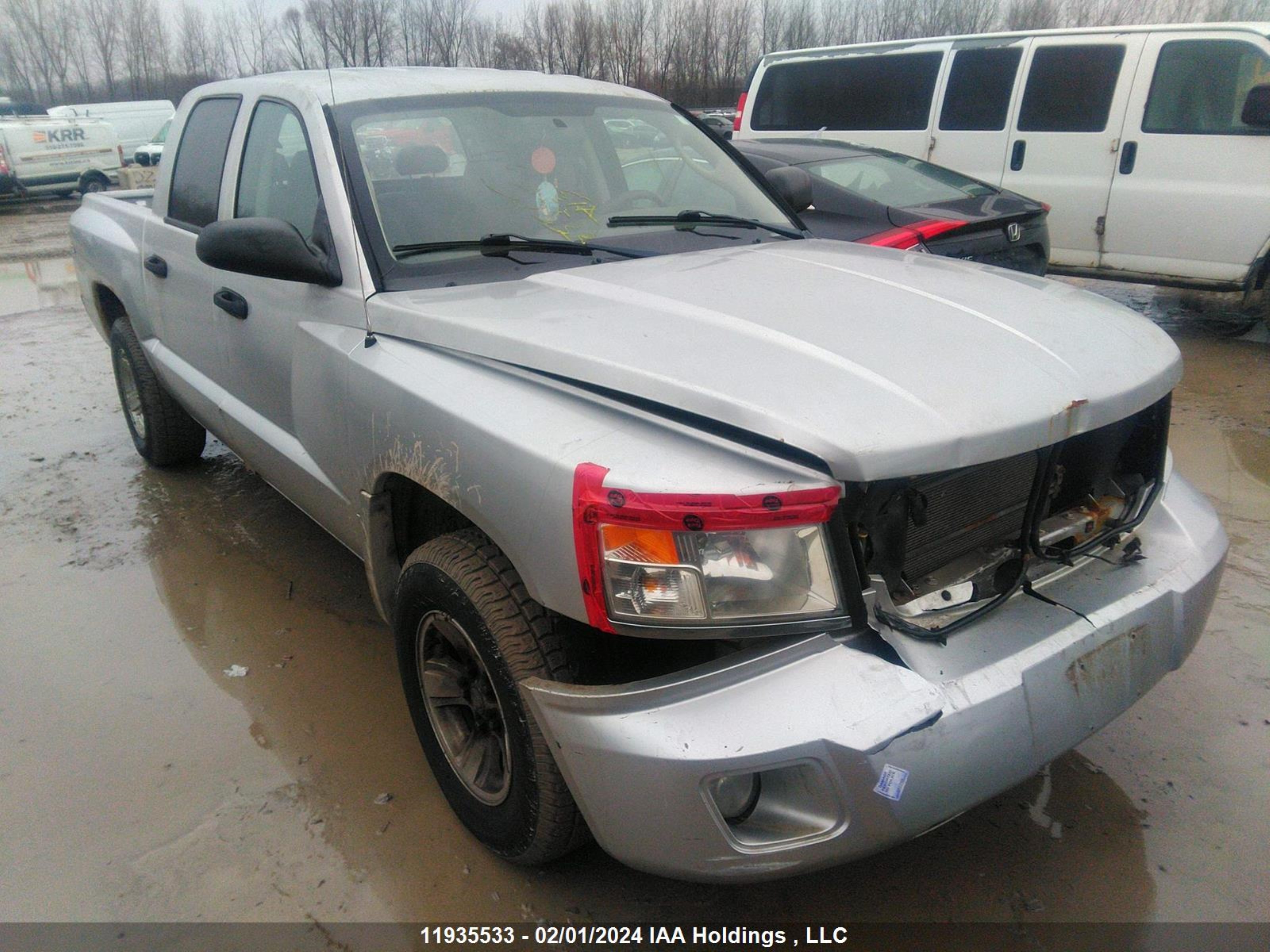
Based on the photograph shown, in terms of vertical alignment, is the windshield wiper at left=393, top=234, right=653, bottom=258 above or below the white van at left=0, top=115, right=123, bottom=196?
above

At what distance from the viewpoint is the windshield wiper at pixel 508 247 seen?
2.54 m

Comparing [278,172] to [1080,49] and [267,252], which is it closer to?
[267,252]

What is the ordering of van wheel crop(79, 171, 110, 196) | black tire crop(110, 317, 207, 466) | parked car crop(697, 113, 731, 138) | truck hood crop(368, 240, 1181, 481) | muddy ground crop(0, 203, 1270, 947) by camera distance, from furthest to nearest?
van wheel crop(79, 171, 110, 196)
parked car crop(697, 113, 731, 138)
black tire crop(110, 317, 207, 466)
muddy ground crop(0, 203, 1270, 947)
truck hood crop(368, 240, 1181, 481)

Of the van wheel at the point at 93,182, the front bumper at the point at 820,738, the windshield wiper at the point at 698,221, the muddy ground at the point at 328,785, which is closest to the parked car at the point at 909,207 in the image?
the windshield wiper at the point at 698,221

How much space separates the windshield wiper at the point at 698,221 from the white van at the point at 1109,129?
4522 mm

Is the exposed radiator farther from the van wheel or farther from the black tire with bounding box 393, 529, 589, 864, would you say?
the van wheel

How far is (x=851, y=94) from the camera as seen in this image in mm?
8094

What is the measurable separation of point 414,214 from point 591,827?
Result: 5.49ft

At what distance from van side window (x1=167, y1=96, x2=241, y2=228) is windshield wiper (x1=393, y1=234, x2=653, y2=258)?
121cm

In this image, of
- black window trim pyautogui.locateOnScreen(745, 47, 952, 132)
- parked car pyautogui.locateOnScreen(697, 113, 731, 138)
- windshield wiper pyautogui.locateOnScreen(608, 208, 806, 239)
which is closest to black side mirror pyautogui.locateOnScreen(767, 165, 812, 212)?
windshield wiper pyautogui.locateOnScreen(608, 208, 806, 239)

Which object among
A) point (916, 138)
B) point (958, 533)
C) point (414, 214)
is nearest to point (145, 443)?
point (414, 214)

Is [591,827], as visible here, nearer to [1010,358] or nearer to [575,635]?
[575,635]

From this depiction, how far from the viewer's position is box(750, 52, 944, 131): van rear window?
25.2ft

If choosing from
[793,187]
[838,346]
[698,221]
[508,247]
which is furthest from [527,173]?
[838,346]
